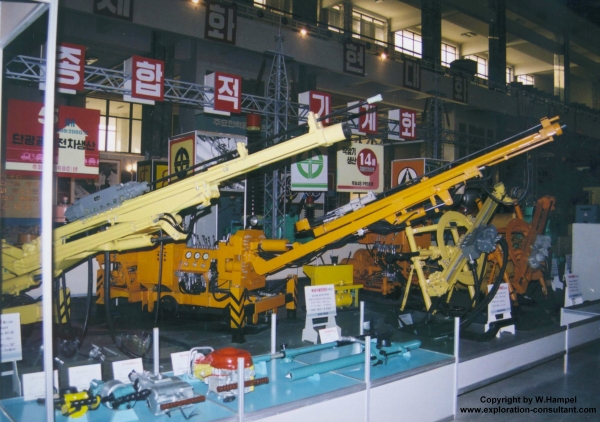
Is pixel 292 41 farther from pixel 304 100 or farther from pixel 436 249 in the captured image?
pixel 436 249

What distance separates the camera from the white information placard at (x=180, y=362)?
13.3 feet

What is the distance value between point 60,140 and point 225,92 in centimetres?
361

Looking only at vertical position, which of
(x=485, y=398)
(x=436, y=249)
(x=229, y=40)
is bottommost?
(x=485, y=398)

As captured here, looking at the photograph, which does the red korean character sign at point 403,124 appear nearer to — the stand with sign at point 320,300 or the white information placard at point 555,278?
the white information placard at point 555,278

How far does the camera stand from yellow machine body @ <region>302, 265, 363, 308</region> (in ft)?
30.4

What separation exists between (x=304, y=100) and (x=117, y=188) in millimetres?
7809

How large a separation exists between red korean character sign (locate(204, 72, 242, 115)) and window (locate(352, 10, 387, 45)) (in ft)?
39.2

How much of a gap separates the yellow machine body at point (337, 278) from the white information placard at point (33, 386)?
602cm

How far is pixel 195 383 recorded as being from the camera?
412 centimetres

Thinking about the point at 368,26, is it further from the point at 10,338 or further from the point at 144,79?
the point at 10,338

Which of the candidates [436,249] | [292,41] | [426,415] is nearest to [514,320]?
[436,249]

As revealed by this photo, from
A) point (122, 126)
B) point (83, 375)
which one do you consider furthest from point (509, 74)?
point (83, 375)

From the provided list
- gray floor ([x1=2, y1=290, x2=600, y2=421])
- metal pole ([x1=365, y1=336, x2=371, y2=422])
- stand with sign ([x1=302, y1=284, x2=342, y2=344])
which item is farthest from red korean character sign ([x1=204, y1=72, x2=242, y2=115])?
metal pole ([x1=365, y1=336, x2=371, y2=422])

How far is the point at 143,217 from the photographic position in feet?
17.8
